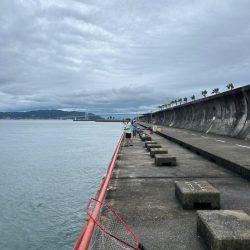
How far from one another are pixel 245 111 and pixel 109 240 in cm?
1882

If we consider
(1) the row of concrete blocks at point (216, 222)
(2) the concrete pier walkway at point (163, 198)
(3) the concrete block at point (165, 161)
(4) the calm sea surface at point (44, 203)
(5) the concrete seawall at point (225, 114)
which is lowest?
(4) the calm sea surface at point (44, 203)

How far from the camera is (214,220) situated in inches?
197

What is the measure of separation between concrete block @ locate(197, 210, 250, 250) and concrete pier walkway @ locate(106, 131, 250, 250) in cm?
33

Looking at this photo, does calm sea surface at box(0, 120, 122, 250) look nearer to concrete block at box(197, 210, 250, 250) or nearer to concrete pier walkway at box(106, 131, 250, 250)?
concrete pier walkway at box(106, 131, 250, 250)

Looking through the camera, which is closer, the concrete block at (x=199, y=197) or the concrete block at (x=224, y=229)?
the concrete block at (x=224, y=229)

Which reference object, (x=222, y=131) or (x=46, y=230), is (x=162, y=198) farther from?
(x=222, y=131)

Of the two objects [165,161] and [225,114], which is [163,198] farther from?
[225,114]

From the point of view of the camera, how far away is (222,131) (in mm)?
26828

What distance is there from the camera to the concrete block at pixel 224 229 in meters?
4.30

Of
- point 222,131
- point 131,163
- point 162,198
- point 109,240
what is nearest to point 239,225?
point 109,240

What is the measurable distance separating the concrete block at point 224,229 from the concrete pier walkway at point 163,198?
0.33 meters

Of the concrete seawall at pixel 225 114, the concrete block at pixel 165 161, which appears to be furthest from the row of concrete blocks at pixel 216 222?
the concrete seawall at pixel 225 114

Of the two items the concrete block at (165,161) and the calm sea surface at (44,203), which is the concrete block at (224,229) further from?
the concrete block at (165,161)

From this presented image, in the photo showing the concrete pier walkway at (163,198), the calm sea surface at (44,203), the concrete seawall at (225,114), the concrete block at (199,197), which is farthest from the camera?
the concrete seawall at (225,114)
